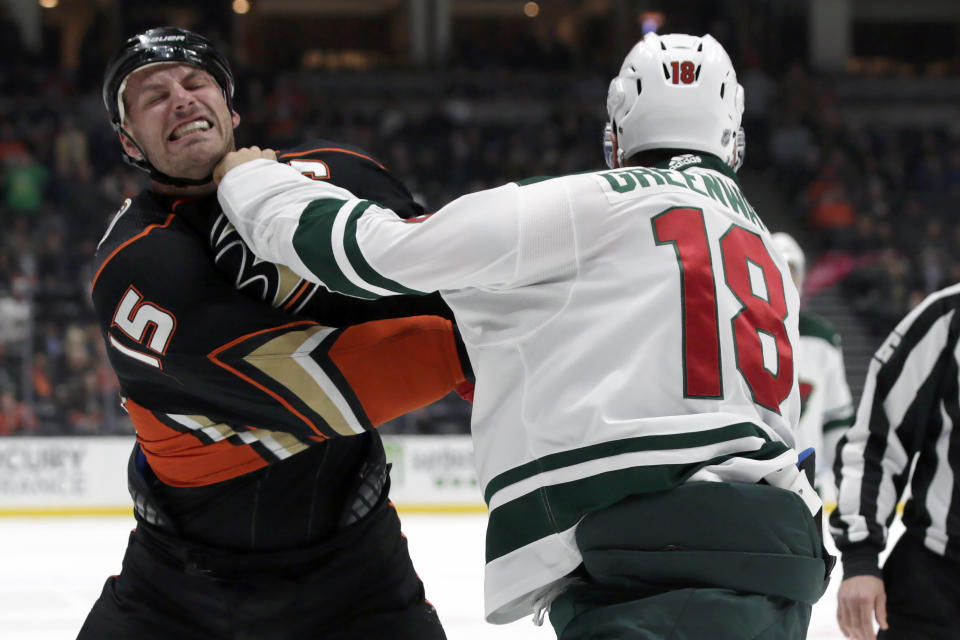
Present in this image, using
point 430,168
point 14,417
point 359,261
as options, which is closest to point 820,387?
point 359,261

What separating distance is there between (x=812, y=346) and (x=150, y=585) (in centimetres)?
296

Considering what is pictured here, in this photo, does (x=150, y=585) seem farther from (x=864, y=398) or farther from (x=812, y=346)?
(x=812, y=346)

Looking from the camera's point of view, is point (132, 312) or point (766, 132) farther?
point (766, 132)

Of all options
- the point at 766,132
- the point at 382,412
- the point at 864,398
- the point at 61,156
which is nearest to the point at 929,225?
the point at 766,132

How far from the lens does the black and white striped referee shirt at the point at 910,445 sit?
6.99ft

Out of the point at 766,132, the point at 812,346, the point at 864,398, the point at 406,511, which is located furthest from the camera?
the point at 766,132

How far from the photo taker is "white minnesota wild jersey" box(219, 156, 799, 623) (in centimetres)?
141

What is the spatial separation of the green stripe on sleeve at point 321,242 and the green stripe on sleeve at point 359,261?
25mm

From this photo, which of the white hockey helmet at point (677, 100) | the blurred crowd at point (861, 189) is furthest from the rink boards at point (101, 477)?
the white hockey helmet at point (677, 100)

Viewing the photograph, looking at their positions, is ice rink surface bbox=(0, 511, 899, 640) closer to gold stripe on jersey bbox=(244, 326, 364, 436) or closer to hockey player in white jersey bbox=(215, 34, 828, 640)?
gold stripe on jersey bbox=(244, 326, 364, 436)

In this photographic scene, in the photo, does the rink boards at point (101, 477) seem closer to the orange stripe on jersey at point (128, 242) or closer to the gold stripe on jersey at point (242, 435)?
the gold stripe on jersey at point (242, 435)

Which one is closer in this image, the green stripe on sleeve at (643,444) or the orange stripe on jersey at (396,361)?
the green stripe on sleeve at (643,444)

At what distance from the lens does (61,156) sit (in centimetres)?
1023

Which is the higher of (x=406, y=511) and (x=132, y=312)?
(x=132, y=312)
